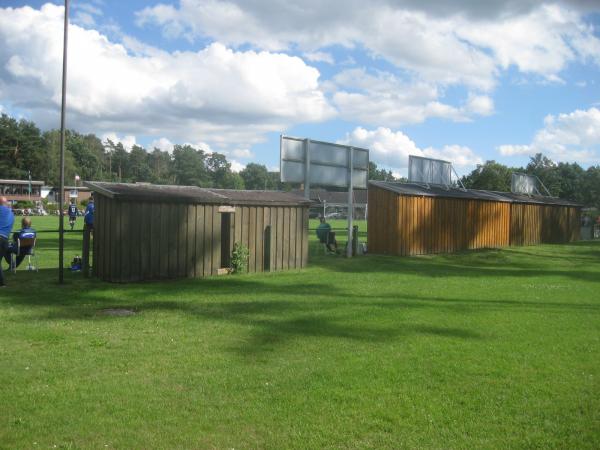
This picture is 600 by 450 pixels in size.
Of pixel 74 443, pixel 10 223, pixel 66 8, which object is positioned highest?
pixel 66 8

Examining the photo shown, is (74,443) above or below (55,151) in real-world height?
below

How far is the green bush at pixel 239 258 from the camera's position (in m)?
15.5

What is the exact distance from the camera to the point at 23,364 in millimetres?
6422

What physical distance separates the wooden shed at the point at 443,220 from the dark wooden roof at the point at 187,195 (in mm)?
6447

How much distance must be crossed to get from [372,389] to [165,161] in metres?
123

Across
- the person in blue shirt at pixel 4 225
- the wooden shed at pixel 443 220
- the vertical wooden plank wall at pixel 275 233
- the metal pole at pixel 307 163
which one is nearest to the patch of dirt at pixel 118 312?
the person in blue shirt at pixel 4 225

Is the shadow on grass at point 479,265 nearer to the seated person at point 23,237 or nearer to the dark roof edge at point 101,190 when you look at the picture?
the dark roof edge at point 101,190

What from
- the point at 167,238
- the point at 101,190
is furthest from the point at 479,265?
the point at 101,190

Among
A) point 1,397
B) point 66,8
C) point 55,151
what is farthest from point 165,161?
point 1,397

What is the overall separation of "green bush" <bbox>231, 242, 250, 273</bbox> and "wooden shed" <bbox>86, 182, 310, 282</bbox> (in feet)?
0.44

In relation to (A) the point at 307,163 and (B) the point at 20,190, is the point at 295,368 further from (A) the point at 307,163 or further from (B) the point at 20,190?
(B) the point at 20,190

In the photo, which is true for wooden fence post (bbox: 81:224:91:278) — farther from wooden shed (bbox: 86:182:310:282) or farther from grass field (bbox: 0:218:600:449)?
grass field (bbox: 0:218:600:449)

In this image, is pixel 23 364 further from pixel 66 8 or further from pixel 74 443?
pixel 66 8

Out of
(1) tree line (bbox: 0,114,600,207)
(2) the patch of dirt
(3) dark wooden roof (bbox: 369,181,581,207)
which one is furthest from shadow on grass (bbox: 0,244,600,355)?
(1) tree line (bbox: 0,114,600,207)
